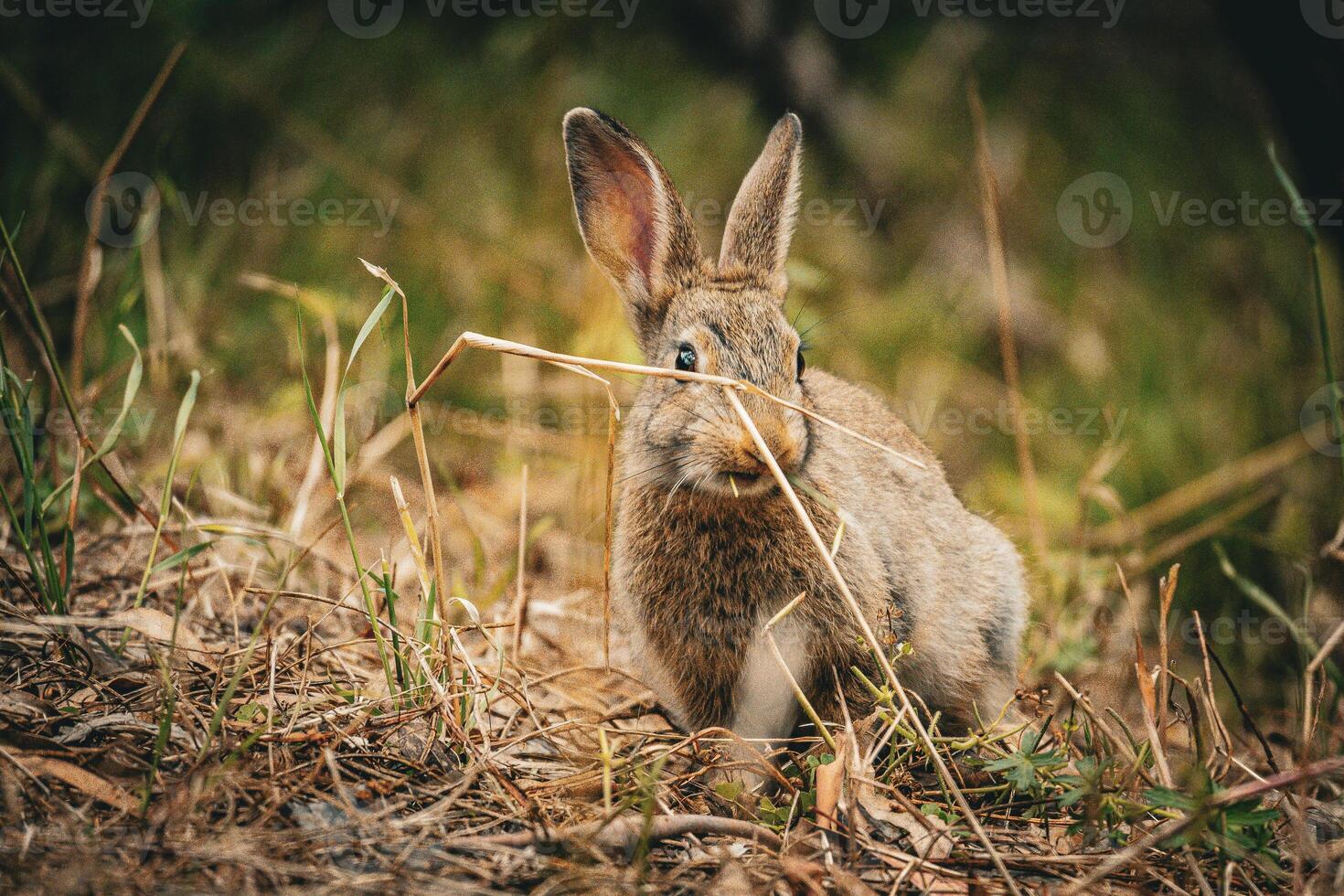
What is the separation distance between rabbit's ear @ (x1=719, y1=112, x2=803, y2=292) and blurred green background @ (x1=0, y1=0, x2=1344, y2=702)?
32cm

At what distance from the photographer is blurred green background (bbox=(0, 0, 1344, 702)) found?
4.06 m

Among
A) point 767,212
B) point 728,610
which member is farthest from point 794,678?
point 767,212

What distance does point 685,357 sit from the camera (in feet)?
10.5

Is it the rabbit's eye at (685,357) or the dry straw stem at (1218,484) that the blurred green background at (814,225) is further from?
the rabbit's eye at (685,357)

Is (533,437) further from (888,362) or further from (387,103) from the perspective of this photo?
(387,103)

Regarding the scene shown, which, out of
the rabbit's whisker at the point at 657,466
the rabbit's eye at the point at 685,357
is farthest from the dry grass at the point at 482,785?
the rabbit's eye at the point at 685,357

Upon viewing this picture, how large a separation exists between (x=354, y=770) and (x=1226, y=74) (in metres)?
8.34

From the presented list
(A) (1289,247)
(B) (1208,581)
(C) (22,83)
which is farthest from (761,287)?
(A) (1289,247)

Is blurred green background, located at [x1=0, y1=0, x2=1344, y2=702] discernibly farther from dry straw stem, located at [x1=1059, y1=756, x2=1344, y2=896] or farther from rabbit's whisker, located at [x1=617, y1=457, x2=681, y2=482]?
dry straw stem, located at [x1=1059, y1=756, x2=1344, y2=896]

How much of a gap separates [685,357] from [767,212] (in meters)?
0.65

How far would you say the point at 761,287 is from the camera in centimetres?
345

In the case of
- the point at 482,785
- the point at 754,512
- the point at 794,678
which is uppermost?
the point at 754,512

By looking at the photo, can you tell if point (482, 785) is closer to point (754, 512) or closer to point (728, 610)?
point (728, 610)

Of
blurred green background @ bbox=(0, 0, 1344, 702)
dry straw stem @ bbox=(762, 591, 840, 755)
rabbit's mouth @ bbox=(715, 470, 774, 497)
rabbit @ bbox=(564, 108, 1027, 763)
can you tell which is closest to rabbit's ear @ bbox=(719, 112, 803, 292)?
rabbit @ bbox=(564, 108, 1027, 763)
